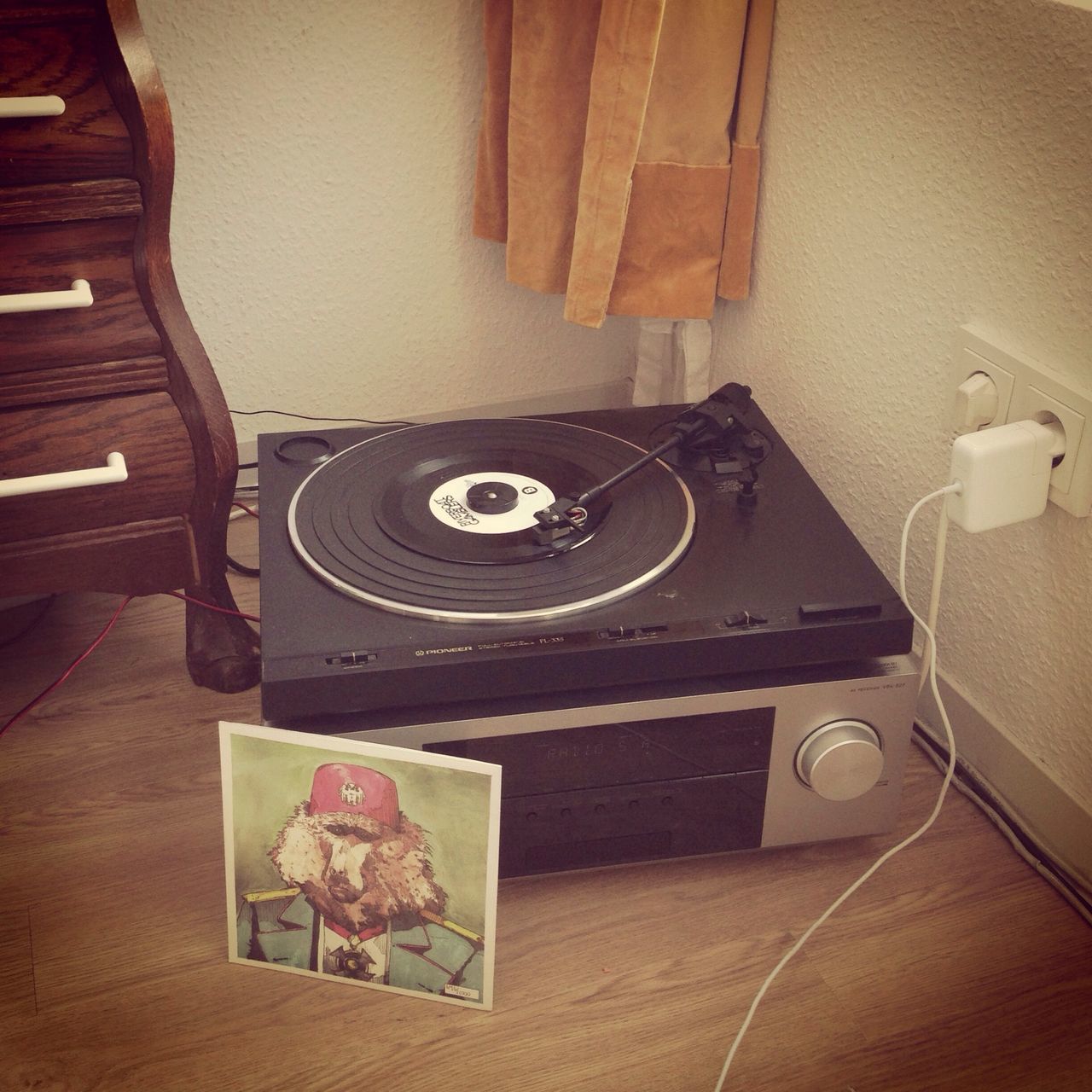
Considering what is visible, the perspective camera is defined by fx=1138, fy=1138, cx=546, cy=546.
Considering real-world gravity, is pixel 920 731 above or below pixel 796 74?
below

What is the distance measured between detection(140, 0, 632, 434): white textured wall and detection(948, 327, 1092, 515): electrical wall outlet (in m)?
0.65

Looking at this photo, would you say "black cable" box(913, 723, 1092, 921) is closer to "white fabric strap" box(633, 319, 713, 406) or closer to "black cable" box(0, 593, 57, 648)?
→ "white fabric strap" box(633, 319, 713, 406)

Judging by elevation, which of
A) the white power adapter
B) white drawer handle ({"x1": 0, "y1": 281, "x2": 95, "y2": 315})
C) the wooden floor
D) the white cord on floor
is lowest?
the wooden floor

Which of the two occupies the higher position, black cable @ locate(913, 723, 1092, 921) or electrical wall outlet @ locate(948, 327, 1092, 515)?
electrical wall outlet @ locate(948, 327, 1092, 515)

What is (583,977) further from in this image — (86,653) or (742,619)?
(86,653)

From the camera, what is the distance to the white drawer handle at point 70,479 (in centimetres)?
87

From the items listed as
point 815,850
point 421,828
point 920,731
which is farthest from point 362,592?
point 920,731

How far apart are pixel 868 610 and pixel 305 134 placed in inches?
31.6

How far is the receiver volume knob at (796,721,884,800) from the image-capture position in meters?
0.80

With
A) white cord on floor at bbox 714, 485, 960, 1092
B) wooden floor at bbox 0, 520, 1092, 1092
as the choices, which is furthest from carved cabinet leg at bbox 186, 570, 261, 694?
white cord on floor at bbox 714, 485, 960, 1092

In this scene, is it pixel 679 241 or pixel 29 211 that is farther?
pixel 679 241

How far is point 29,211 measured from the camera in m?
0.82

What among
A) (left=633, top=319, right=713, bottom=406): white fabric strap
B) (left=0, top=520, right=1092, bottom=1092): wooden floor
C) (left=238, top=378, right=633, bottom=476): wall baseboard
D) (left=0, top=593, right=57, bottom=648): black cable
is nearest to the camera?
(left=0, top=520, right=1092, bottom=1092): wooden floor

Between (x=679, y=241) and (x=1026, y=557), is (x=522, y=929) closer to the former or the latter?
(x=1026, y=557)
